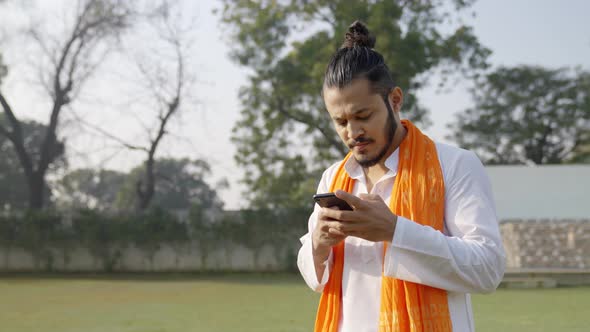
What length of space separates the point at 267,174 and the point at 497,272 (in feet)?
52.3

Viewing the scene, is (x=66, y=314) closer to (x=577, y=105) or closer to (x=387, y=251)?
(x=387, y=251)

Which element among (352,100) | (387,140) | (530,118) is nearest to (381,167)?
(387,140)

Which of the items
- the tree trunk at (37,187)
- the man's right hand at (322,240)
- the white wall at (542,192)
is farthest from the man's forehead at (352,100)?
the tree trunk at (37,187)

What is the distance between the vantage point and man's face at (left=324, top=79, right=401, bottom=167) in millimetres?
1530

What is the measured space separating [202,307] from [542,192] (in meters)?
8.84

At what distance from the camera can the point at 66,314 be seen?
7.47 metres

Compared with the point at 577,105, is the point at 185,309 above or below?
below

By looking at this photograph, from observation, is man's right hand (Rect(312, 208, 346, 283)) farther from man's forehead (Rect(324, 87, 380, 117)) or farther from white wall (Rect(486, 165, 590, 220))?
white wall (Rect(486, 165, 590, 220))

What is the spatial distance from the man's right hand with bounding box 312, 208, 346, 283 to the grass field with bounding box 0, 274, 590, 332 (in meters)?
4.58

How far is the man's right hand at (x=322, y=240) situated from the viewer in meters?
1.46

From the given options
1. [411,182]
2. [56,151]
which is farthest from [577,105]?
[411,182]

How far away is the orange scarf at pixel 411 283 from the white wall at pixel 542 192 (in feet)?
41.3

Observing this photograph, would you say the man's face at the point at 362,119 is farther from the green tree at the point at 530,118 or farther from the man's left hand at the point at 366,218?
the green tree at the point at 530,118

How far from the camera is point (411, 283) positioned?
1.45 metres
